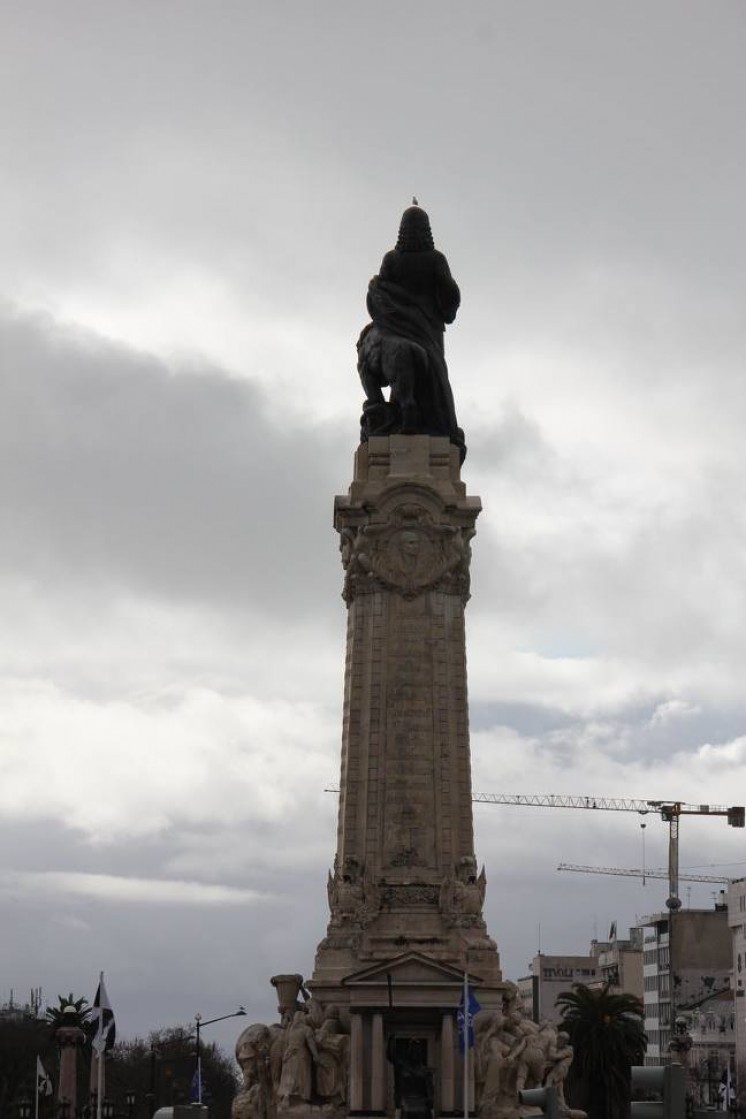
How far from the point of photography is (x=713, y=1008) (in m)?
138

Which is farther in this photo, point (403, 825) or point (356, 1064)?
point (403, 825)

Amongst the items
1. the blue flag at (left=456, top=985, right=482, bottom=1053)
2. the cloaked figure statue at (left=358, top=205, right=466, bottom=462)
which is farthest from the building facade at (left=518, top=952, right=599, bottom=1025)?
the blue flag at (left=456, top=985, right=482, bottom=1053)

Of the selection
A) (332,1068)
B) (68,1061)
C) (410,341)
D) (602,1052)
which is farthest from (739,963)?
(332,1068)

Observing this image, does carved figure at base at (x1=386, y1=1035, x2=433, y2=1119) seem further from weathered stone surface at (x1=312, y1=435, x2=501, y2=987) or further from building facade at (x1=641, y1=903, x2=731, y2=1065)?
building facade at (x1=641, y1=903, x2=731, y2=1065)

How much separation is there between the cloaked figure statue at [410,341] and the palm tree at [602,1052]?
31.8 meters

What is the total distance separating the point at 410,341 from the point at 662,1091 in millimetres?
42992

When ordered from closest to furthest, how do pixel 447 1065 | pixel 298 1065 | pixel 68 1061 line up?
pixel 447 1065
pixel 298 1065
pixel 68 1061

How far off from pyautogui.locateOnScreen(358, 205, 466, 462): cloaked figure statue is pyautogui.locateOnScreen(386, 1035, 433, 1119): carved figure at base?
708 inches

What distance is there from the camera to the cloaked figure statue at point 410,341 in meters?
58.8

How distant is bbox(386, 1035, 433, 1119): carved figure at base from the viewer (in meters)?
48.2

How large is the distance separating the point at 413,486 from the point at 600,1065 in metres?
33.8

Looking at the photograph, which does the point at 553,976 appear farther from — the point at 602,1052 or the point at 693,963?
the point at 602,1052

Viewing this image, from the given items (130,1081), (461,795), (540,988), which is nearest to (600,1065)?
(461,795)

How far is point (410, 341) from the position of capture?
59500 millimetres
